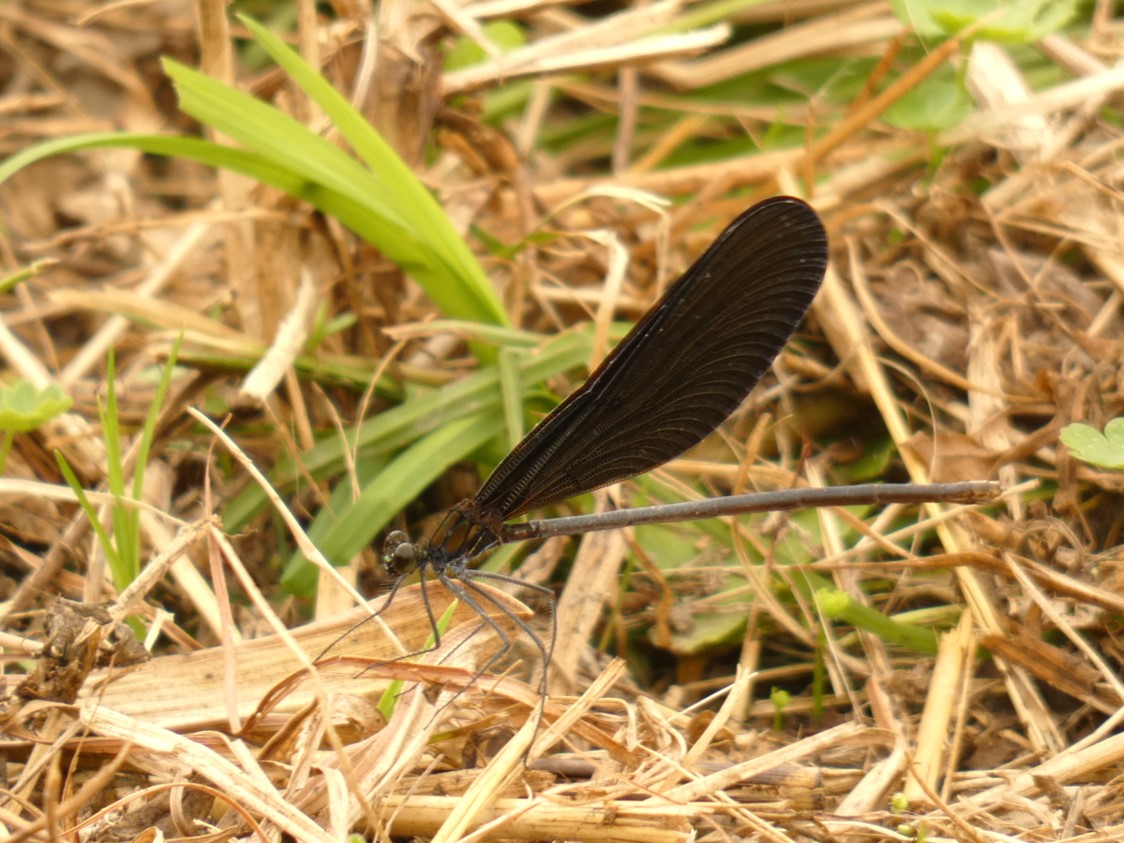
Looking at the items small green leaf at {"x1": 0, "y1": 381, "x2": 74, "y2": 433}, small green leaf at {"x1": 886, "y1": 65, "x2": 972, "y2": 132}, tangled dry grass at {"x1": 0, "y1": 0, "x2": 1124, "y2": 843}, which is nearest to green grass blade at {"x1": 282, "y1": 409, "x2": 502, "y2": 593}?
tangled dry grass at {"x1": 0, "y1": 0, "x2": 1124, "y2": 843}

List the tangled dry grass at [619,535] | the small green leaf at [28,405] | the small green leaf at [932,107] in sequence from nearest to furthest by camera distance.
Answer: the tangled dry grass at [619,535] → the small green leaf at [28,405] → the small green leaf at [932,107]

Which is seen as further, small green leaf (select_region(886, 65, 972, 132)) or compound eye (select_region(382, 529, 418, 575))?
small green leaf (select_region(886, 65, 972, 132))

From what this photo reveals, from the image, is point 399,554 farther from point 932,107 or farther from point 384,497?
point 932,107

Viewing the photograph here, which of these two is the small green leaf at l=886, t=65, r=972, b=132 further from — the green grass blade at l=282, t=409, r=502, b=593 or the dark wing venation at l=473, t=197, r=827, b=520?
the green grass blade at l=282, t=409, r=502, b=593

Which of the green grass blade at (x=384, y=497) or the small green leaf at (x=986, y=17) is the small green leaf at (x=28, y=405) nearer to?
the green grass blade at (x=384, y=497)

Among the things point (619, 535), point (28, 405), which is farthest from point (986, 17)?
point (28, 405)

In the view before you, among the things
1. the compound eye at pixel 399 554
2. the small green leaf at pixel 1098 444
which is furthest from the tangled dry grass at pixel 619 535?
the small green leaf at pixel 1098 444
